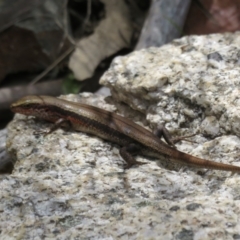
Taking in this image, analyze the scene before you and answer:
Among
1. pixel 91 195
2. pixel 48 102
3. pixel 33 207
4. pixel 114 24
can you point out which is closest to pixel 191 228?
pixel 91 195

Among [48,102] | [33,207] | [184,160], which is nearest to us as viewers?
[33,207]

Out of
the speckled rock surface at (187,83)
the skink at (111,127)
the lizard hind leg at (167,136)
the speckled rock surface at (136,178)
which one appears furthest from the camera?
the lizard hind leg at (167,136)

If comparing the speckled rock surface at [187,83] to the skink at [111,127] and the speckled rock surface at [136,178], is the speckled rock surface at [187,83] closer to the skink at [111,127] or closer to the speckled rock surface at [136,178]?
the speckled rock surface at [136,178]

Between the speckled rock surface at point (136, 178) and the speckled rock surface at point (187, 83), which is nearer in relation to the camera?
the speckled rock surface at point (136, 178)

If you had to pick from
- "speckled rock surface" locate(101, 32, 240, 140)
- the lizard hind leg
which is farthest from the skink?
"speckled rock surface" locate(101, 32, 240, 140)

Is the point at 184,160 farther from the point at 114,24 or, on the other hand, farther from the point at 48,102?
the point at 114,24

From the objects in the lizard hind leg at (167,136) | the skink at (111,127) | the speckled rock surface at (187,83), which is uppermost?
the speckled rock surface at (187,83)

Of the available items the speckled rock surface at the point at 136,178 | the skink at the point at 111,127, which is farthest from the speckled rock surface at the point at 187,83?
the skink at the point at 111,127

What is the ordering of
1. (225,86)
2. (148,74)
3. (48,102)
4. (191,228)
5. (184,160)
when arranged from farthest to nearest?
(48,102) < (148,74) < (225,86) < (184,160) < (191,228)
